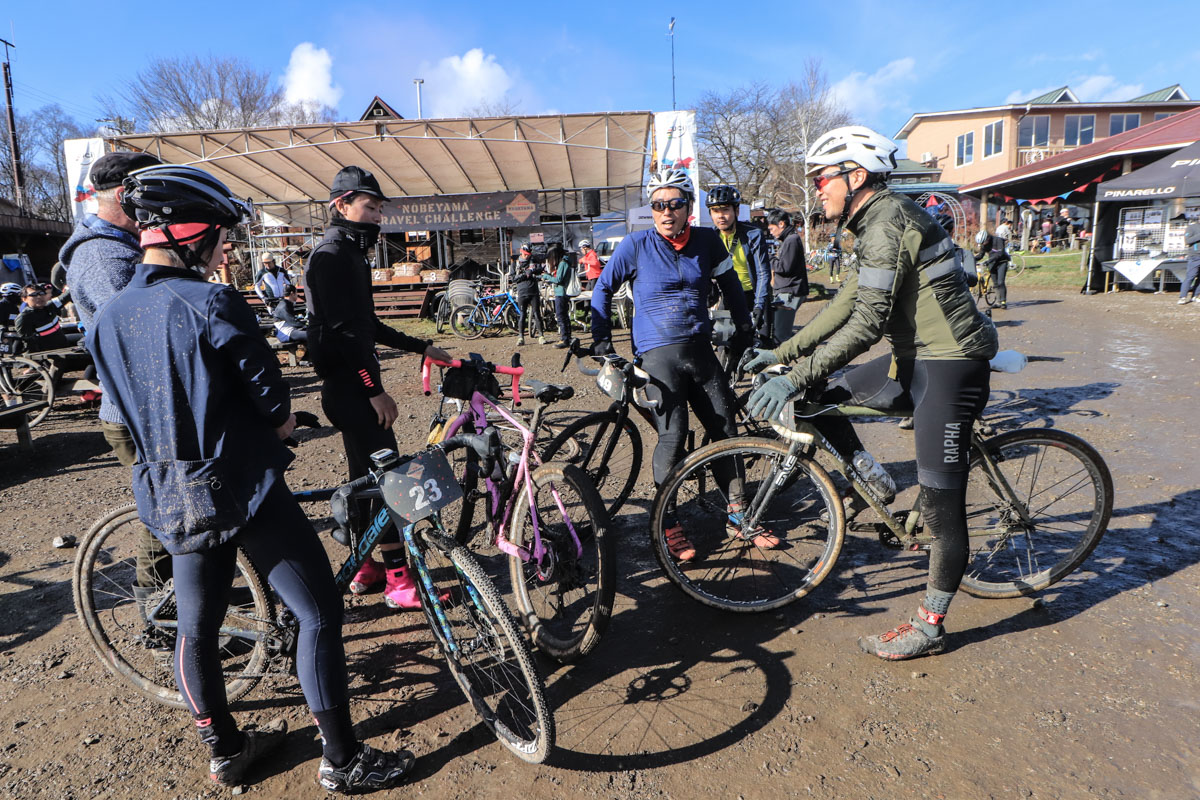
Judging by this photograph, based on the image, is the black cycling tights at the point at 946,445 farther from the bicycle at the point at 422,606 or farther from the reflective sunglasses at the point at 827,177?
the bicycle at the point at 422,606

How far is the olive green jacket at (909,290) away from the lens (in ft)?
8.75

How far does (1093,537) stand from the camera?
3.29m

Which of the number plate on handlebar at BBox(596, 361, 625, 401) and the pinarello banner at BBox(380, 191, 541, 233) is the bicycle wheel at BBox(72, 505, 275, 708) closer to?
the number plate on handlebar at BBox(596, 361, 625, 401)

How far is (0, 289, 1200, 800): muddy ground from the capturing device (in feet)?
7.54

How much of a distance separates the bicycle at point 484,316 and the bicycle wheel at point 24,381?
25.9ft

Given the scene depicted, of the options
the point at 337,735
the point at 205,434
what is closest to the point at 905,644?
the point at 337,735

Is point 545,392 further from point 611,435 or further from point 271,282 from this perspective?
point 271,282

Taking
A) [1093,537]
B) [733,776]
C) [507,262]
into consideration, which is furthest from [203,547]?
[507,262]

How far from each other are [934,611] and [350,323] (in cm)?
296

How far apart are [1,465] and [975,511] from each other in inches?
344

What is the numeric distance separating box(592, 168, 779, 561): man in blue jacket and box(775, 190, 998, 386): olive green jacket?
108cm

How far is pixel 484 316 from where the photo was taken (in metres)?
15.3

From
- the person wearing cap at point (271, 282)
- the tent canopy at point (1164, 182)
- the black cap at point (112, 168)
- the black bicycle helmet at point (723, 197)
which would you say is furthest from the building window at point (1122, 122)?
the black cap at point (112, 168)

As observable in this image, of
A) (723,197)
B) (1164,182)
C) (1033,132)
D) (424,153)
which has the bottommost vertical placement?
(723,197)
